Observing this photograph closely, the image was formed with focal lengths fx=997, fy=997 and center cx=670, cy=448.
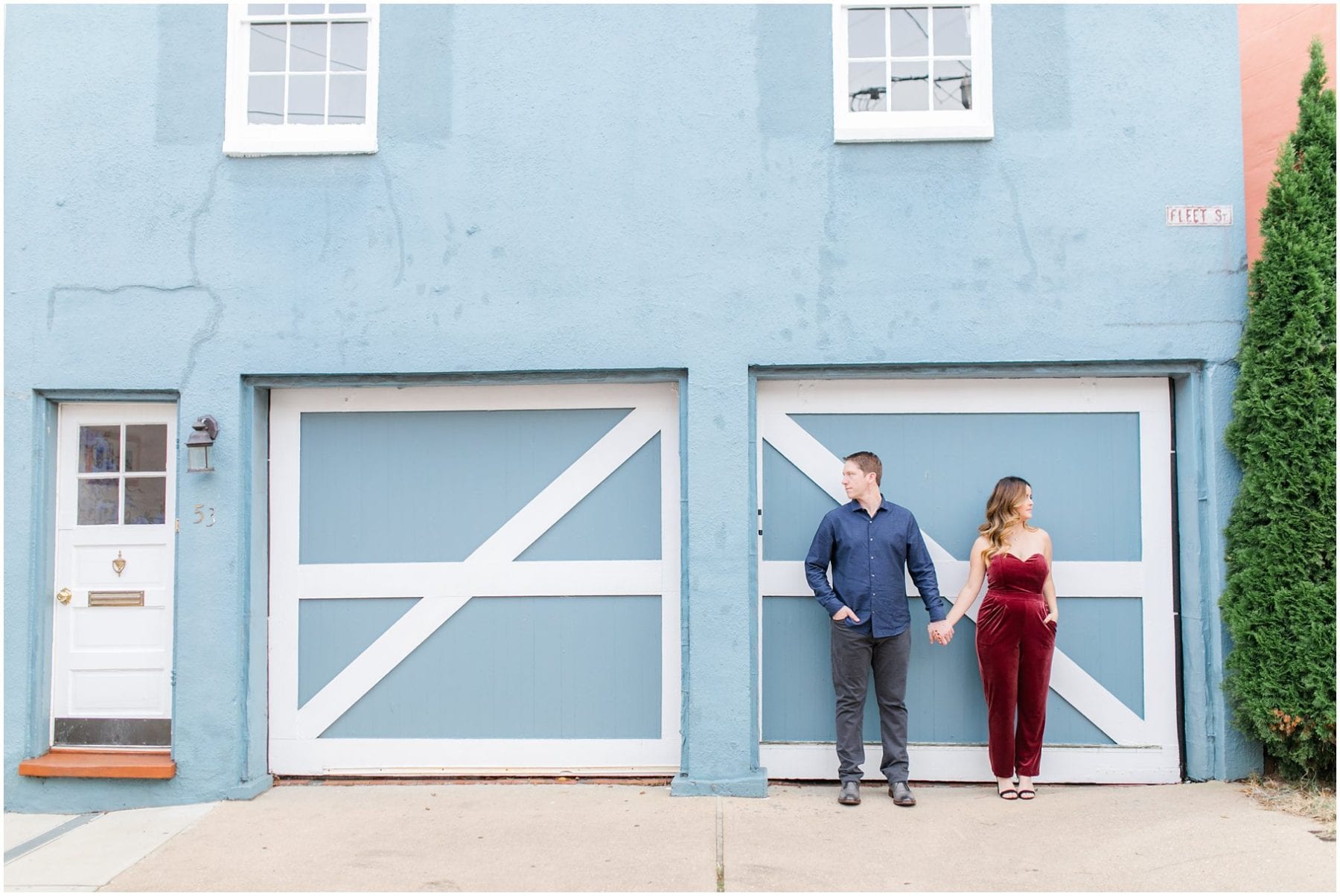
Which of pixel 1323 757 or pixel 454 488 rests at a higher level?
pixel 454 488

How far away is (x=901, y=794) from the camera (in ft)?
17.3

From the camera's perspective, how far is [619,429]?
5820 mm

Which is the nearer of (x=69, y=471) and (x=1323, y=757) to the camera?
(x=1323, y=757)

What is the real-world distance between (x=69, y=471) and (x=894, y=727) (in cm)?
495

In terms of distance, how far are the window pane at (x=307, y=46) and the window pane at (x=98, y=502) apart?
2692 mm

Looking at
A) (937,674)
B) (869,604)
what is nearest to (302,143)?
(869,604)

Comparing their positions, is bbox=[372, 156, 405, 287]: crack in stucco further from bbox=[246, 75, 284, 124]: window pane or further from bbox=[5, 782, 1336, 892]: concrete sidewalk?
bbox=[5, 782, 1336, 892]: concrete sidewalk

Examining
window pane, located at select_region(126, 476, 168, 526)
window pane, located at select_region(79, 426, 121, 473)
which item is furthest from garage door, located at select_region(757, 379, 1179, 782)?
window pane, located at select_region(79, 426, 121, 473)

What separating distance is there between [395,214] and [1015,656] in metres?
4.17

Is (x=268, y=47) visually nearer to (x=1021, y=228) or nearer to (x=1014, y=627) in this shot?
(x=1021, y=228)

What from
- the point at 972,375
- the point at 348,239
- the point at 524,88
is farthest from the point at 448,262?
the point at 972,375

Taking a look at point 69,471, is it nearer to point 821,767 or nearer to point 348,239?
point 348,239

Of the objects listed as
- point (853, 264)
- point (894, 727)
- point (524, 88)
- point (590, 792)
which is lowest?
point (590, 792)

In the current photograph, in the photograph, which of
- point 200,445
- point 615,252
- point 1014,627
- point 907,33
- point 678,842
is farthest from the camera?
point 907,33
